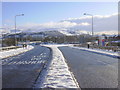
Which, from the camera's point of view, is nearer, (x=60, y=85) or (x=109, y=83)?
(x=60, y=85)

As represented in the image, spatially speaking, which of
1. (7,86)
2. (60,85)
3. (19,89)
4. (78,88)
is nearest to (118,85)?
(78,88)

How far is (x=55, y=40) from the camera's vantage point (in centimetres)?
17375

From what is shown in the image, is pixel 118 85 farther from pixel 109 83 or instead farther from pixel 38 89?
pixel 38 89

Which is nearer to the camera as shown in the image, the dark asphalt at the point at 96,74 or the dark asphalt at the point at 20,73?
the dark asphalt at the point at 96,74

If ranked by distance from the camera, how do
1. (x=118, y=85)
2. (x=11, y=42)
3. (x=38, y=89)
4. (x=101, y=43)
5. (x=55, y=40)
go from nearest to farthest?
(x=38, y=89) < (x=118, y=85) < (x=101, y=43) < (x=11, y=42) < (x=55, y=40)

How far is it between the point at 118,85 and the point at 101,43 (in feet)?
154

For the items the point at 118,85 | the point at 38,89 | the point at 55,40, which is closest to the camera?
the point at 38,89

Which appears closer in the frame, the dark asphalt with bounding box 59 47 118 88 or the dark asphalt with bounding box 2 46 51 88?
the dark asphalt with bounding box 59 47 118 88

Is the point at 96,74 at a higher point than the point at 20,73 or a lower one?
higher

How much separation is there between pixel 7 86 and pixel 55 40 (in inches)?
6520

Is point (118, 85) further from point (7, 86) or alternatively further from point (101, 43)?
point (101, 43)

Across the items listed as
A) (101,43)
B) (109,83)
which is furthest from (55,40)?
(109,83)

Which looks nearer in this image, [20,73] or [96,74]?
[96,74]

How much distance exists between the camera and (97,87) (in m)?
7.69
